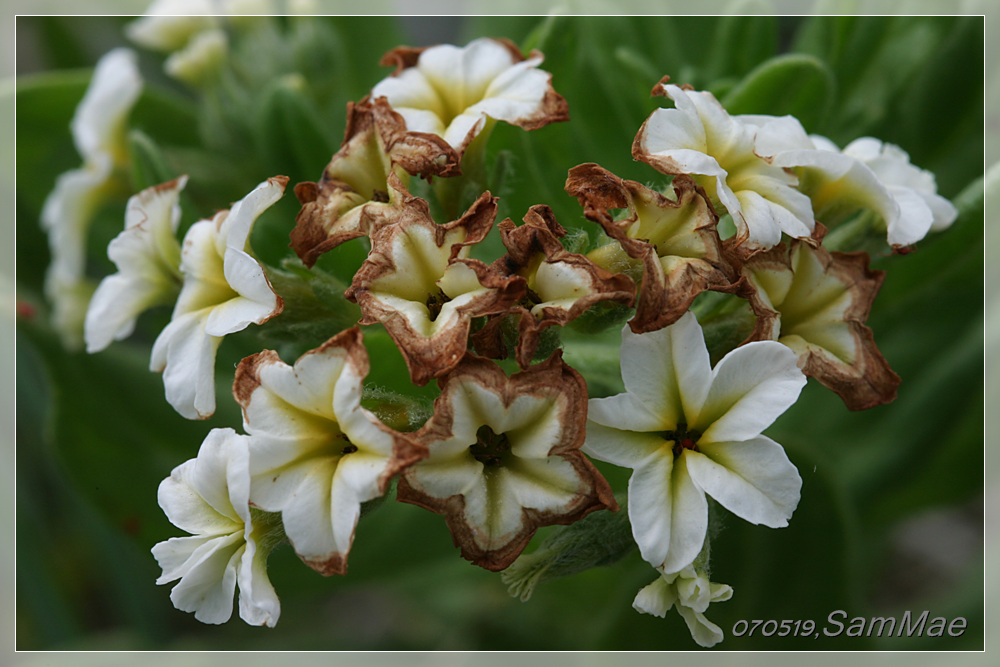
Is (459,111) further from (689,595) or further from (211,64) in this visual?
(211,64)

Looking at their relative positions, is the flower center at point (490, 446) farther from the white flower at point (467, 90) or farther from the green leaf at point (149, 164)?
the green leaf at point (149, 164)

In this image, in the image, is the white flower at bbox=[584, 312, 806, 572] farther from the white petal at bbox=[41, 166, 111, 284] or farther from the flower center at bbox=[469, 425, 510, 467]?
the white petal at bbox=[41, 166, 111, 284]

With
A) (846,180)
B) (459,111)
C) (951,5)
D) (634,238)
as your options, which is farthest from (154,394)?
(951,5)

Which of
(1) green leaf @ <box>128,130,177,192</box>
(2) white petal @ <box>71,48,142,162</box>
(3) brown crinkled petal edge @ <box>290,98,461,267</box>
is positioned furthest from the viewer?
(2) white petal @ <box>71,48,142,162</box>

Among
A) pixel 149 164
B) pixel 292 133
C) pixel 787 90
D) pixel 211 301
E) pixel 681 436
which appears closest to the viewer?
pixel 681 436

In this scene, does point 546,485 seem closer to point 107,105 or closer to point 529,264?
point 529,264

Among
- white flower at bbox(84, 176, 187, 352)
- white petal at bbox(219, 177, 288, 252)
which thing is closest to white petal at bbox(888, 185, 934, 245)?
white petal at bbox(219, 177, 288, 252)

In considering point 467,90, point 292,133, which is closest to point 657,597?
point 467,90
